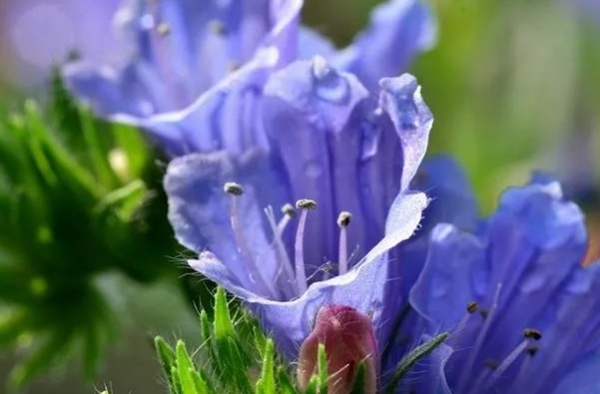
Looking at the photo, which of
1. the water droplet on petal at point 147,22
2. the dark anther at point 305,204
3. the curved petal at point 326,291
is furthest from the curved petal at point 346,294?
the water droplet on petal at point 147,22

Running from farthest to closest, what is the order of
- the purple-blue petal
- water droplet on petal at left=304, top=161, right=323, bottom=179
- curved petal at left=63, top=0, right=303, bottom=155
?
curved petal at left=63, top=0, right=303, bottom=155, water droplet on petal at left=304, top=161, right=323, bottom=179, the purple-blue petal

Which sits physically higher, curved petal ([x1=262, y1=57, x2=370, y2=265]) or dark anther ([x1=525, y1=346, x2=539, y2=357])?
curved petal ([x1=262, y1=57, x2=370, y2=265])

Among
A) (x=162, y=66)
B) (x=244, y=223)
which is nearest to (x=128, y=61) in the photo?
(x=162, y=66)

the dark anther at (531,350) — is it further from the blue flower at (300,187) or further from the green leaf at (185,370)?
the green leaf at (185,370)

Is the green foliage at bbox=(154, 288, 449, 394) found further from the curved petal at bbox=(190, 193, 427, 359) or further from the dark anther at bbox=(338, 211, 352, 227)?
the dark anther at bbox=(338, 211, 352, 227)

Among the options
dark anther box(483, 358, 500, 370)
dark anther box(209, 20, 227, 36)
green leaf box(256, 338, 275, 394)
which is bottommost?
green leaf box(256, 338, 275, 394)

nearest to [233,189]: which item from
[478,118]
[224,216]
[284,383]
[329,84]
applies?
[224,216]

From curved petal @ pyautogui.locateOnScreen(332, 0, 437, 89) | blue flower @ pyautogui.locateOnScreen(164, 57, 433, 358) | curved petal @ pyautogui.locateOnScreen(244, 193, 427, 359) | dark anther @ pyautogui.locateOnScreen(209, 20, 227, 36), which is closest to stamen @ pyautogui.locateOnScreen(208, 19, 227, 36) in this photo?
dark anther @ pyautogui.locateOnScreen(209, 20, 227, 36)

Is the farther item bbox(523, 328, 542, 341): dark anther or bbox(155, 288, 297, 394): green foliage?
bbox(523, 328, 542, 341): dark anther
